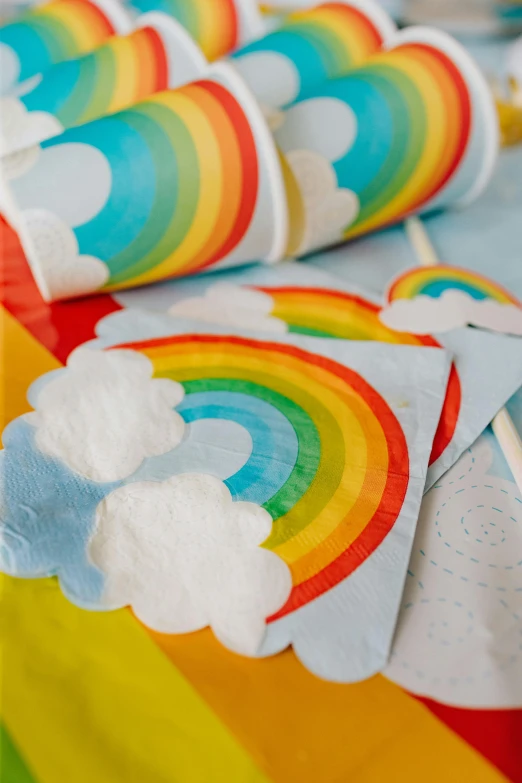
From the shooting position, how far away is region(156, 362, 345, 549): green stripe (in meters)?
0.52

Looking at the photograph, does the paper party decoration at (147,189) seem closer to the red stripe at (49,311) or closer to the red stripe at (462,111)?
the red stripe at (49,311)

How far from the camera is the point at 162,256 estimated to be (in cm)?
75

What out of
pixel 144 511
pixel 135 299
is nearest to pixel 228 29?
pixel 135 299

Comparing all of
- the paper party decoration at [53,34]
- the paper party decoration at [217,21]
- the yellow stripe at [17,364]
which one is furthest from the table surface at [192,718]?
the paper party decoration at [217,21]

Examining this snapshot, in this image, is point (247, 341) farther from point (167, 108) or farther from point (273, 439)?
point (167, 108)

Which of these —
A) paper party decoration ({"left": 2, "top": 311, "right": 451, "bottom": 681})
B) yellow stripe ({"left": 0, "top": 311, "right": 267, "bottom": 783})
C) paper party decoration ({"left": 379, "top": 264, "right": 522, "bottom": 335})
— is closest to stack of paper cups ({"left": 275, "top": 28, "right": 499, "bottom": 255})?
paper party decoration ({"left": 379, "top": 264, "right": 522, "bottom": 335})

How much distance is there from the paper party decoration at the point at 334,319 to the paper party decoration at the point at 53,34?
0.42 meters

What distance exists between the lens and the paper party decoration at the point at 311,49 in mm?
944

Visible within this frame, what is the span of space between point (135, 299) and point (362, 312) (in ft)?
0.76

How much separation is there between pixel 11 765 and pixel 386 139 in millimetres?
691

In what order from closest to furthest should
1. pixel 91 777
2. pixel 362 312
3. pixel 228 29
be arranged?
pixel 91 777 → pixel 362 312 → pixel 228 29

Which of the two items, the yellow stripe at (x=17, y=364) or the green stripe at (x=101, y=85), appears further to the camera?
the green stripe at (x=101, y=85)

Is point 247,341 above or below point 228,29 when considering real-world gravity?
below

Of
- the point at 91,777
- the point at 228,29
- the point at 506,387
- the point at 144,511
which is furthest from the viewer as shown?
the point at 228,29
